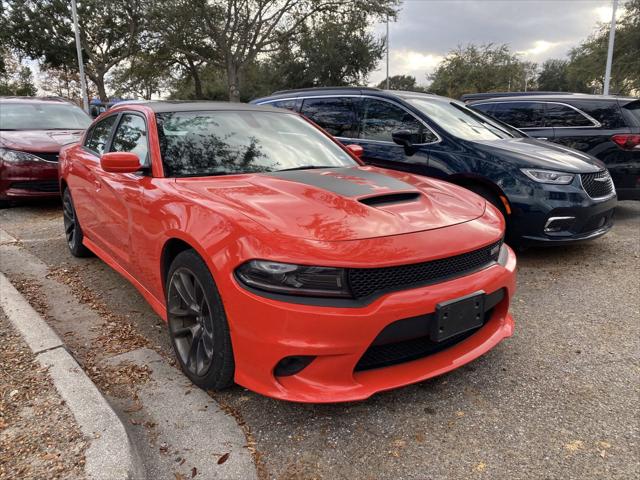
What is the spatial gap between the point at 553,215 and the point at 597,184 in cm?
69

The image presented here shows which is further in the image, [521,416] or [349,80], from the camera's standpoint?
[349,80]

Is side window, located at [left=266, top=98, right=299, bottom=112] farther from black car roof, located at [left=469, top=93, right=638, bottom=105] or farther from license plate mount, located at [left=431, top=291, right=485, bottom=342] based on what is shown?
license plate mount, located at [left=431, top=291, right=485, bottom=342]

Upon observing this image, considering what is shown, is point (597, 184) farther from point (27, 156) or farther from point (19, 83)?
point (19, 83)

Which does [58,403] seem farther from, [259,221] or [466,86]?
[466,86]

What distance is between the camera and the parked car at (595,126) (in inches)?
238

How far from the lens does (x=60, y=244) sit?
209 inches

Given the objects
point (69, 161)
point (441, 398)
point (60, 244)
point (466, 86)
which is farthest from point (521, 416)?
point (466, 86)

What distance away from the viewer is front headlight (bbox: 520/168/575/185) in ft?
14.0

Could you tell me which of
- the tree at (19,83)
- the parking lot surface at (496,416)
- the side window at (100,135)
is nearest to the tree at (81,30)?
the tree at (19,83)

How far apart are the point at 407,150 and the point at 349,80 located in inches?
1189

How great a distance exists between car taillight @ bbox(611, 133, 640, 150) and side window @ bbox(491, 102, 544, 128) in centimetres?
99

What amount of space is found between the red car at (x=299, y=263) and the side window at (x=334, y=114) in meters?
2.51

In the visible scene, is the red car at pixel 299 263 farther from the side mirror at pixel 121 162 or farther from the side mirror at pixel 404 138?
the side mirror at pixel 404 138

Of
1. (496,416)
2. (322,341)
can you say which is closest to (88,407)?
(322,341)
